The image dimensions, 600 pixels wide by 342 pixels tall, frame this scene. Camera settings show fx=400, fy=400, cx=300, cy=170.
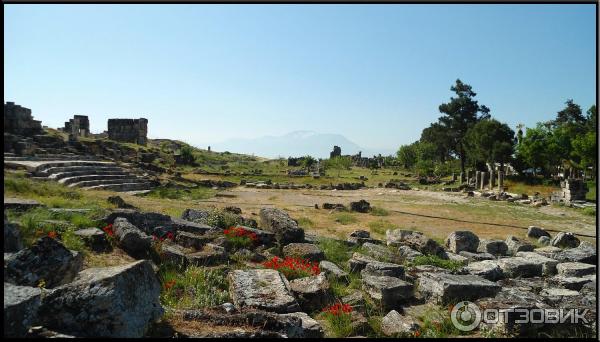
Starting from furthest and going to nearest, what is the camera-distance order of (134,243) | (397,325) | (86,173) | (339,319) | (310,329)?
(86,173), (134,243), (339,319), (397,325), (310,329)

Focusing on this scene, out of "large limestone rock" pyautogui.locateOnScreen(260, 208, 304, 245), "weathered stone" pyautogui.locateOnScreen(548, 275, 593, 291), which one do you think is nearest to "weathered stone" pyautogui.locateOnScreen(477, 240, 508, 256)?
"weathered stone" pyautogui.locateOnScreen(548, 275, 593, 291)

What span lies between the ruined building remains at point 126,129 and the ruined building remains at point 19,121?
1736 cm

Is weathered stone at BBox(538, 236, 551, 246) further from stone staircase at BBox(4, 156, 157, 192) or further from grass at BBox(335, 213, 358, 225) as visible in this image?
stone staircase at BBox(4, 156, 157, 192)

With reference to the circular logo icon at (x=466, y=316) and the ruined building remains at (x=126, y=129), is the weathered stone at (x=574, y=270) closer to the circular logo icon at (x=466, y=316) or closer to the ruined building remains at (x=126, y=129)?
the circular logo icon at (x=466, y=316)

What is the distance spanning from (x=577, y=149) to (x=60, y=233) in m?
40.5

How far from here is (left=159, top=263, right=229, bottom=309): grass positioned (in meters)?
5.47

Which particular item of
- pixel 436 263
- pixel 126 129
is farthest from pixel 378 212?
pixel 126 129

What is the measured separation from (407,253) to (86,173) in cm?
1960

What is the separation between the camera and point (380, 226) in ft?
51.9

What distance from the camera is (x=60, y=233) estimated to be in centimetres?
701

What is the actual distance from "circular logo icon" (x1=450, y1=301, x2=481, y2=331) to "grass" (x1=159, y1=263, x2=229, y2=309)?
10.5 feet

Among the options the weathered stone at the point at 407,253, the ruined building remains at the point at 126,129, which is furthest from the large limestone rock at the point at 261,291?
the ruined building remains at the point at 126,129

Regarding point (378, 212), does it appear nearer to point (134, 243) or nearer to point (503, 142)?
point (134, 243)

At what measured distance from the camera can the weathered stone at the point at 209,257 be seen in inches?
284
